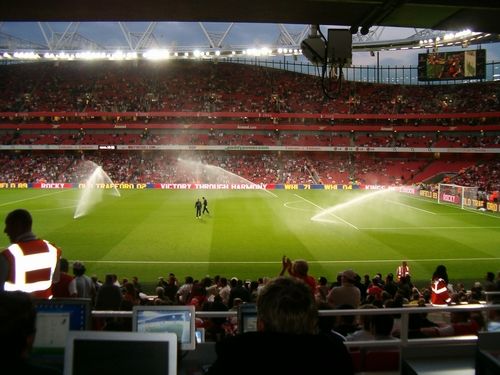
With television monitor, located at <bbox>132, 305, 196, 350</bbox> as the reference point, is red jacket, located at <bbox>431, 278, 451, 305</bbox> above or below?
below

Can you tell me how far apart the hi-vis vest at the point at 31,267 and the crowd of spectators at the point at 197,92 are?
6709 centimetres

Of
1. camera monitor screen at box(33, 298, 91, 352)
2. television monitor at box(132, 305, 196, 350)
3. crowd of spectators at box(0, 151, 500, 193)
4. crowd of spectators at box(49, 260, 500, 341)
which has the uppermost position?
crowd of spectators at box(0, 151, 500, 193)

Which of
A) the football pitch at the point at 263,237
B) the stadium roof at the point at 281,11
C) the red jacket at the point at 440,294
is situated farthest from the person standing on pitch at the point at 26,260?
the football pitch at the point at 263,237

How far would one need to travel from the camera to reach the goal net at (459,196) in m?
38.7

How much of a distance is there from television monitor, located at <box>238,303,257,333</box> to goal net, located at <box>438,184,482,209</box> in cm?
3887

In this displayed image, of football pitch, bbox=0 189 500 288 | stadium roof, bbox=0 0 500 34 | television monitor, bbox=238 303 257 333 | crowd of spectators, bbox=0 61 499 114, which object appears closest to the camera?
television monitor, bbox=238 303 257 333

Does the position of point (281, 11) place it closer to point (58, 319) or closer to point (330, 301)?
point (58, 319)

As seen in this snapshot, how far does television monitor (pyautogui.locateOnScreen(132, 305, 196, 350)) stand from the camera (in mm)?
3801

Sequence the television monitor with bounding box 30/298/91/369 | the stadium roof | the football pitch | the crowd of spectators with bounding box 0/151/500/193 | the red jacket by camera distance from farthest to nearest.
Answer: the crowd of spectators with bounding box 0/151/500/193, the football pitch, the red jacket, the stadium roof, the television monitor with bounding box 30/298/91/369

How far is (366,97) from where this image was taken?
7556 centimetres

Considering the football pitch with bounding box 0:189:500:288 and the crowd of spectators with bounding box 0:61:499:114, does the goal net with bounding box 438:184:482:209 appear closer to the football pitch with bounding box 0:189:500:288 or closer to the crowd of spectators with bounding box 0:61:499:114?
the football pitch with bounding box 0:189:500:288

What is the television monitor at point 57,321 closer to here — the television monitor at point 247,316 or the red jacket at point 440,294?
the television monitor at point 247,316

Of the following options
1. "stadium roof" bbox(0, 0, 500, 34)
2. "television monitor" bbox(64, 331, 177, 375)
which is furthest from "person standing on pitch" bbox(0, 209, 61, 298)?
"stadium roof" bbox(0, 0, 500, 34)

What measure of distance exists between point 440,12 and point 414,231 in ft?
76.2
